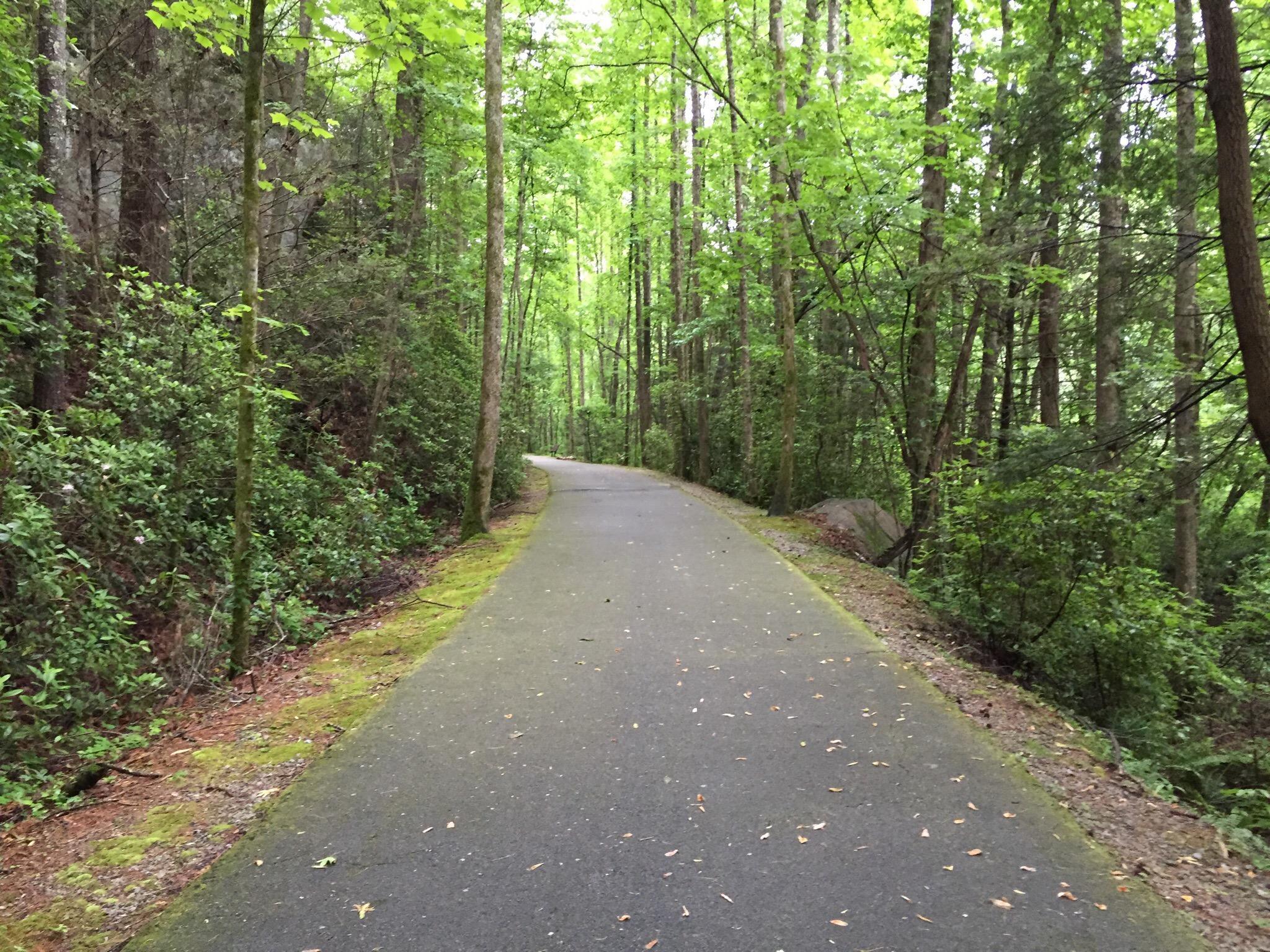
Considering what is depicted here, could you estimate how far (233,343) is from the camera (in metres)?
7.57

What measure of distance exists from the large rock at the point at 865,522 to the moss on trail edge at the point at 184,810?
25.7 feet

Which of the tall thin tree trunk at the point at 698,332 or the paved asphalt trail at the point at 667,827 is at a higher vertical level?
the tall thin tree trunk at the point at 698,332

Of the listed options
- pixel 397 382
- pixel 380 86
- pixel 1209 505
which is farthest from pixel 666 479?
pixel 1209 505

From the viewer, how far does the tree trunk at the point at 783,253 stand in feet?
→ 36.3

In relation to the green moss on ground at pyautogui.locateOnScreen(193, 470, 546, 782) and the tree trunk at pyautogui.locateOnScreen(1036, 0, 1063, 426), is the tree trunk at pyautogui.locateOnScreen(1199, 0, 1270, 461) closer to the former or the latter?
the tree trunk at pyautogui.locateOnScreen(1036, 0, 1063, 426)

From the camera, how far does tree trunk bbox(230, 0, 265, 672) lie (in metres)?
5.06

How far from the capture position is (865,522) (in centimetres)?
1248

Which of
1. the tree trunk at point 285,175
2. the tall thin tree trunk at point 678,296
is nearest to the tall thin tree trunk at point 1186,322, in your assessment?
the tree trunk at point 285,175

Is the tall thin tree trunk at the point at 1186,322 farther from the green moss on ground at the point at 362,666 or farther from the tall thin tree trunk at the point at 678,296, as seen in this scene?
the tall thin tree trunk at the point at 678,296

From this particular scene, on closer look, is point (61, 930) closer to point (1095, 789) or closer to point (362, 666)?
point (362, 666)

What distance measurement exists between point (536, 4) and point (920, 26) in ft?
24.1

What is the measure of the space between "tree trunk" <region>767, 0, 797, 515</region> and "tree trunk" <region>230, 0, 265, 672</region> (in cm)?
746

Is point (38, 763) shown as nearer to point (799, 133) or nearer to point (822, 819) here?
point (822, 819)

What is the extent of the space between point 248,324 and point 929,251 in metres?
8.99
